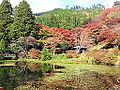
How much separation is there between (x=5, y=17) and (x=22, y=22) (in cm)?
427

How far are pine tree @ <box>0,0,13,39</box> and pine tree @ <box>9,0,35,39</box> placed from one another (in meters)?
1.49

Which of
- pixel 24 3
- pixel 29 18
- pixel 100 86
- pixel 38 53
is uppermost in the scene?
pixel 24 3

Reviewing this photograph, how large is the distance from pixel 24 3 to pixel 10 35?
806cm

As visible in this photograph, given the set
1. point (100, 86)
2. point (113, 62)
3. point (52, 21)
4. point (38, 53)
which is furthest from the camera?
point (52, 21)

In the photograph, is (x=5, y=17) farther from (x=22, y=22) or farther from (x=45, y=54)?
(x=45, y=54)

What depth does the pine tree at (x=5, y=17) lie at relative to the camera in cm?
3616

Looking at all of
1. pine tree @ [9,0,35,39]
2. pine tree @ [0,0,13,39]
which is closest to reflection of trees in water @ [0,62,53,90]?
pine tree @ [9,0,35,39]

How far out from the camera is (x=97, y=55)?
28750 millimetres

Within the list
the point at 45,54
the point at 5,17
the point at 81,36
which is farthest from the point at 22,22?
the point at 81,36

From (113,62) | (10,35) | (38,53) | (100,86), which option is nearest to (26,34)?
(10,35)

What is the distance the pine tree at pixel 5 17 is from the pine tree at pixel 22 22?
149 centimetres

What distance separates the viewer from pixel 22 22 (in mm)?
36656

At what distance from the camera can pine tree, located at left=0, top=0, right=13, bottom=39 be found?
1423 inches

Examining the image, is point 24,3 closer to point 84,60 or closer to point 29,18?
point 29,18
